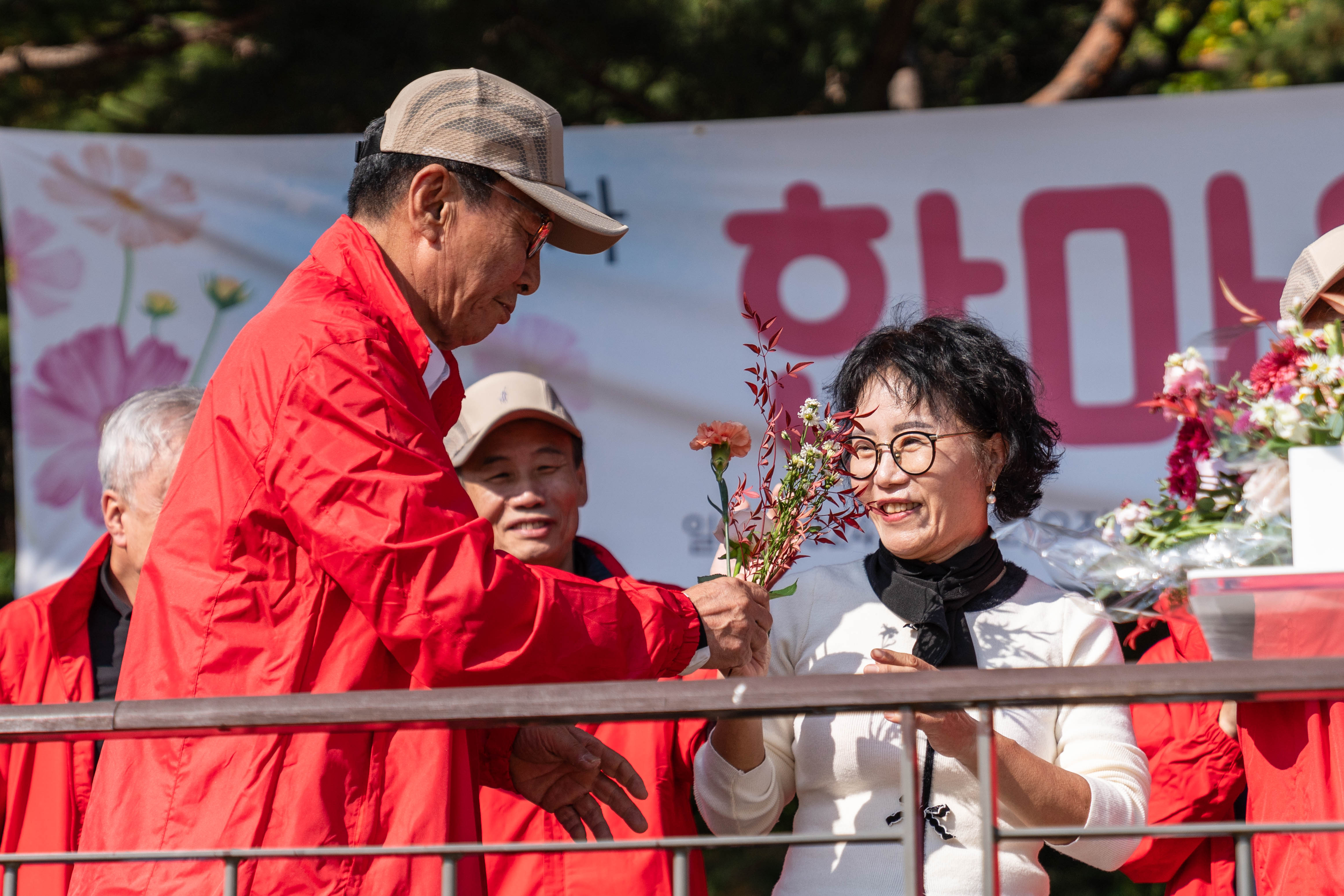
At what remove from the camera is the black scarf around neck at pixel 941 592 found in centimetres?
205

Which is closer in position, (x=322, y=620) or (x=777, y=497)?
(x=322, y=620)

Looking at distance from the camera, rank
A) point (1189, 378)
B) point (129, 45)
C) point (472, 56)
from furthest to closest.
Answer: point (129, 45), point (472, 56), point (1189, 378)

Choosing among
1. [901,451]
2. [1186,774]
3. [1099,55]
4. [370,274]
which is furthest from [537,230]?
[1099,55]

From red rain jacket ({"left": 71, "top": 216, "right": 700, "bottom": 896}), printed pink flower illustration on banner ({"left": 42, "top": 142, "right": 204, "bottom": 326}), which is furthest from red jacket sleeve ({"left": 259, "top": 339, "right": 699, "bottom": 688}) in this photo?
printed pink flower illustration on banner ({"left": 42, "top": 142, "right": 204, "bottom": 326})

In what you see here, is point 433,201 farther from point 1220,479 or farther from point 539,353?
point 539,353

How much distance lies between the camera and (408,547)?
1501mm

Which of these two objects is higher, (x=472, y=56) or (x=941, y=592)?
(x=472, y=56)

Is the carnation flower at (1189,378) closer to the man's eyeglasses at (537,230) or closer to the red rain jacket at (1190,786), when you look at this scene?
the red rain jacket at (1190,786)

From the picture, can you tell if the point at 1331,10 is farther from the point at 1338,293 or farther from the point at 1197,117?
the point at 1338,293

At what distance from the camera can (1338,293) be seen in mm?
2080

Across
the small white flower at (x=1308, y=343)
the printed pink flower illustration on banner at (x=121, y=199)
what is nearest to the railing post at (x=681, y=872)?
the small white flower at (x=1308, y=343)

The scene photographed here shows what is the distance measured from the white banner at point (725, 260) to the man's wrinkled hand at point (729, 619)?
185cm

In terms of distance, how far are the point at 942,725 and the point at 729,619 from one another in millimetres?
318

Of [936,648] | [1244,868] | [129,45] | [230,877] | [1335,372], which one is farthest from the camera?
[129,45]
